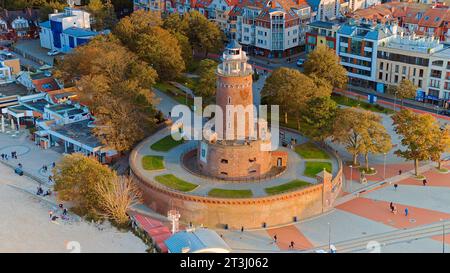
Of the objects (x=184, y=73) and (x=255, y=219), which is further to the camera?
(x=184, y=73)

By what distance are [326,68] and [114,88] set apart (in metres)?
33.8

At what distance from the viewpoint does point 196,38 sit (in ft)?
386

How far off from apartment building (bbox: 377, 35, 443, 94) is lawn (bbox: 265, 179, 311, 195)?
40.1 meters

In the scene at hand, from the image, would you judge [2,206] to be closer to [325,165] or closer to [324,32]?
[325,165]

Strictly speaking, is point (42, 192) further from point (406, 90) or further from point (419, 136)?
point (406, 90)

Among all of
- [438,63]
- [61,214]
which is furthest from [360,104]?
[61,214]

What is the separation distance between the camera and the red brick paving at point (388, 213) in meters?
63.4

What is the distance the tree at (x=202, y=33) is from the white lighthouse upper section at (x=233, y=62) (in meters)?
50.7

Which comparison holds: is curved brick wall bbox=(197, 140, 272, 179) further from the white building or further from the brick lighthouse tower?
the white building

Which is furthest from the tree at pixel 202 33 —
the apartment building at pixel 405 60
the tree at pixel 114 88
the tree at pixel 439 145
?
the tree at pixel 439 145

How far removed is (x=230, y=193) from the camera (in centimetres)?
6512

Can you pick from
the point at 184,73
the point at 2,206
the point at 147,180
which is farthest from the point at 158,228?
the point at 184,73

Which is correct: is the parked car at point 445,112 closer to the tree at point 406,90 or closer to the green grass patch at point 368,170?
the tree at point 406,90

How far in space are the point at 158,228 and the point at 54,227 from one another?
35.2ft
